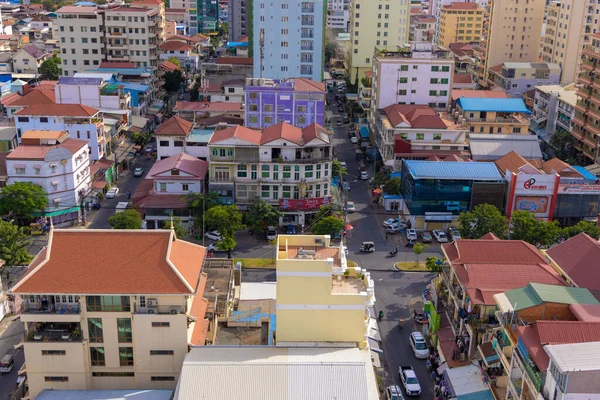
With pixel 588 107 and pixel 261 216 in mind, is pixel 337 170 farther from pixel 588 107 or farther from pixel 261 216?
pixel 588 107

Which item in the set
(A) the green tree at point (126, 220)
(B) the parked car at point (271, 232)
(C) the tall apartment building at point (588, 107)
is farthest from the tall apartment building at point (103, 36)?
(C) the tall apartment building at point (588, 107)

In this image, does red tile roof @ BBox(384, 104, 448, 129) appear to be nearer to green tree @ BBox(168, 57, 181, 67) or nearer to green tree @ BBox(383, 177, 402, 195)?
green tree @ BBox(383, 177, 402, 195)

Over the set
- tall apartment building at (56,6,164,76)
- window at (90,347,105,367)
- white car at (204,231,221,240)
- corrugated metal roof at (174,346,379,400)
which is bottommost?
white car at (204,231,221,240)

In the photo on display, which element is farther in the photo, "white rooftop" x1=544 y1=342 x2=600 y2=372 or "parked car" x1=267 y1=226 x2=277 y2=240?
"parked car" x1=267 y1=226 x2=277 y2=240

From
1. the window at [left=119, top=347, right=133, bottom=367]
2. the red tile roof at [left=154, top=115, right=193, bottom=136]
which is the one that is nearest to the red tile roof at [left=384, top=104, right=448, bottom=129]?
the red tile roof at [left=154, top=115, right=193, bottom=136]

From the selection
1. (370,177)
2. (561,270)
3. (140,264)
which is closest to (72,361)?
(140,264)

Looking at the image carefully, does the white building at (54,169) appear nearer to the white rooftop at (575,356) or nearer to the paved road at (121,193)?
the paved road at (121,193)

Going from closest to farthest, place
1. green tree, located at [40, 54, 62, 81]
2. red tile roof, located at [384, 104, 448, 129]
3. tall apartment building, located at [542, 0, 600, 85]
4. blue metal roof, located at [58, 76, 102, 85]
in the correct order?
red tile roof, located at [384, 104, 448, 129] → blue metal roof, located at [58, 76, 102, 85] → tall apartment building, located at [542, 0, 600, 85] → green tree, located at [40, 54, 62, 81]
